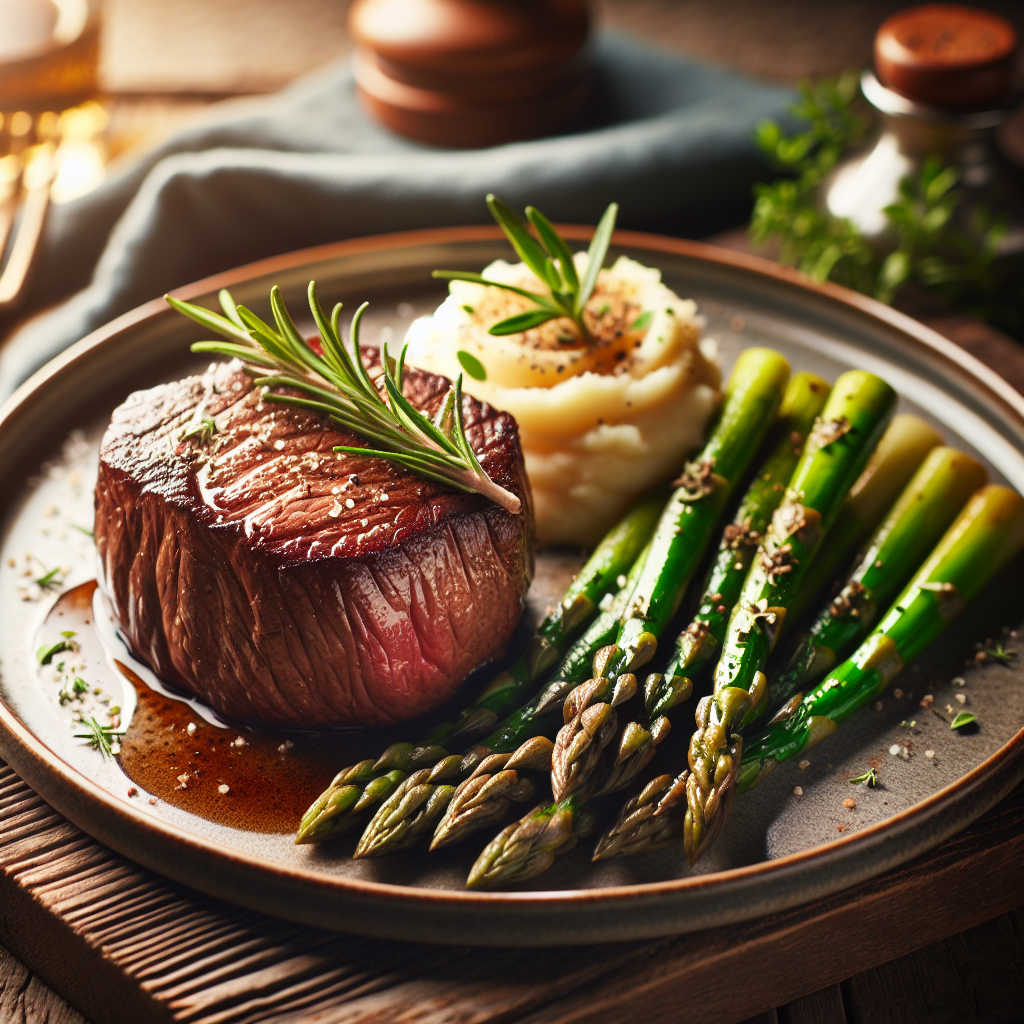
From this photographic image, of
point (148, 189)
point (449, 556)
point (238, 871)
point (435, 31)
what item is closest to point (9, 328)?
point (148, 189)

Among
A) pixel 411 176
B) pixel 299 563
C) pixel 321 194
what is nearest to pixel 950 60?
pixel 411 176

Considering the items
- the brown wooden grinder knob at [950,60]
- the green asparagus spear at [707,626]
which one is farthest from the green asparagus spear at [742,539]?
the brown wooden grinder knob at [950,60]

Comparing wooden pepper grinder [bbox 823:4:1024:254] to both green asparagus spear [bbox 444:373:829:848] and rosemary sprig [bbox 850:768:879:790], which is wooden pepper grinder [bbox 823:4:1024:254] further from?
rosemary sprig [bbox 850:768:879:790]

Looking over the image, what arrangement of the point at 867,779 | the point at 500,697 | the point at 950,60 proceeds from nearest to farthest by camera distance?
the point at 867,779 → the point at 500,697 → the point at 950,60

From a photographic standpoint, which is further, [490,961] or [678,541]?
[678,541]

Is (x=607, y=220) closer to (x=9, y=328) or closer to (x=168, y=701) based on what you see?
(x=168, y=701)

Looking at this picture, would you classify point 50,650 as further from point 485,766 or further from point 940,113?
point 940,113
